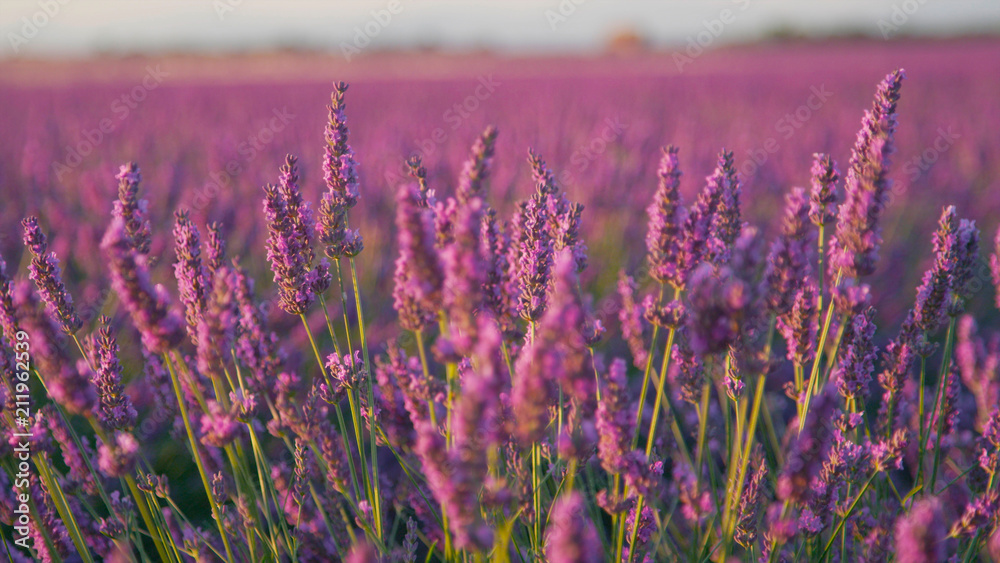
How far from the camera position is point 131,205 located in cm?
156

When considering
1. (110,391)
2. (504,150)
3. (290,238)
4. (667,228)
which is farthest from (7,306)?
(504,150)

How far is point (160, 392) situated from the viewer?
6.15 feet

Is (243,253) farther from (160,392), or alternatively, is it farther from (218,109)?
(218,109)

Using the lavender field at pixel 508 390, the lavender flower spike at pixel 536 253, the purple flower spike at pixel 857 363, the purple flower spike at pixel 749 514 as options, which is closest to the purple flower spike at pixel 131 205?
the lavender field at pixel 508 390

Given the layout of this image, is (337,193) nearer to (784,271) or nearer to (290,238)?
(290,238)

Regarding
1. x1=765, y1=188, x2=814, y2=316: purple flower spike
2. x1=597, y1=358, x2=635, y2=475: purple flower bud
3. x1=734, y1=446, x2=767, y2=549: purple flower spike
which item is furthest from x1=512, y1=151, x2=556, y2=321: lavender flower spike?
x1=734, y1=446, x2=767, y2=549: purple flower spike

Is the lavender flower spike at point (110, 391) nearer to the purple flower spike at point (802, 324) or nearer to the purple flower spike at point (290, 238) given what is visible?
the purple flower spike at point (290, 238)

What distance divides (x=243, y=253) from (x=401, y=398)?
3646 millimetres

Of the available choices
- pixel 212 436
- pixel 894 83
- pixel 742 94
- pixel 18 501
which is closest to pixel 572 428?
pixel 212 436

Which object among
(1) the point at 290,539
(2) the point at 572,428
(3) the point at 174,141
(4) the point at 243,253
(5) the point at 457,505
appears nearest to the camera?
(5) the point at 457,505

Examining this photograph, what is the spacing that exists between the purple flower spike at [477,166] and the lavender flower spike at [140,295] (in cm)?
62

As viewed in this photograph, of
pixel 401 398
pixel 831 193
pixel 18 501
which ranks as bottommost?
pixel 18 501

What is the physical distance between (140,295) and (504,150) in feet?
22.2

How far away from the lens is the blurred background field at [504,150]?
503 cm
